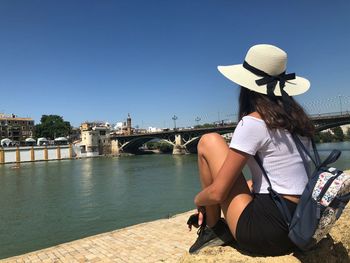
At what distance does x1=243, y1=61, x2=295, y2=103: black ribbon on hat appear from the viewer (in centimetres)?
216

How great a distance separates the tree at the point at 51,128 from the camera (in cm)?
8744

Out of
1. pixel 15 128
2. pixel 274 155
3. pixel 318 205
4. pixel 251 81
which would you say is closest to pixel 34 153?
pixel 15 128

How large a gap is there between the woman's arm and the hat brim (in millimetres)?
416

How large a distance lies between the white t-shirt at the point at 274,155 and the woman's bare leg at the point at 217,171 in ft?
0.33

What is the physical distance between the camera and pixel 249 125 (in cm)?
205

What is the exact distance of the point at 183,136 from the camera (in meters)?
63.8

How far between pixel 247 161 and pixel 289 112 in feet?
1.20

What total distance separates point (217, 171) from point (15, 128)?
99.4m

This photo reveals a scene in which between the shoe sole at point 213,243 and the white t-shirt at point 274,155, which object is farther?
the shoe sole at point 213,243

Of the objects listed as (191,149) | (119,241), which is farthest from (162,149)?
(119,241)

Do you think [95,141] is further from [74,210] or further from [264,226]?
[264,226]

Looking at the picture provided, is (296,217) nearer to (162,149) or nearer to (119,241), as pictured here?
(119,241)

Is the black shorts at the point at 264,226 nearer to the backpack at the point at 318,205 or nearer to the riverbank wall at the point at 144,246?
the backpack at the point at 318,205

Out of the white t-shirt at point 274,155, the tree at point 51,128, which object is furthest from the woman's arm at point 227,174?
the tree at point 51,128
